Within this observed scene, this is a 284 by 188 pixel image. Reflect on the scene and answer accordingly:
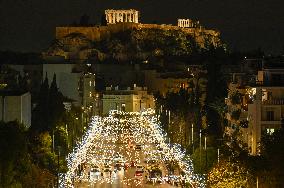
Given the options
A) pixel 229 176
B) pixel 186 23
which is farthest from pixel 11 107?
pixel 186 23

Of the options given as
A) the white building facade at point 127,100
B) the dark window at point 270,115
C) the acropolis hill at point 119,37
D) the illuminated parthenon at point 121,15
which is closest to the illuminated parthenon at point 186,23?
the acropolis hill at point 119,37

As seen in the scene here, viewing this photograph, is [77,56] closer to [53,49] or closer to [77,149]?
Result: [53,49]

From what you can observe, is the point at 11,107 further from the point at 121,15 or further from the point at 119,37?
the point at 121,15

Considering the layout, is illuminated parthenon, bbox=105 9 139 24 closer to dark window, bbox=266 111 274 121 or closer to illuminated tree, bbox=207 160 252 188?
dark window, bbox=266 111 274 121

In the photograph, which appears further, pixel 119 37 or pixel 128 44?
pixel 119 37

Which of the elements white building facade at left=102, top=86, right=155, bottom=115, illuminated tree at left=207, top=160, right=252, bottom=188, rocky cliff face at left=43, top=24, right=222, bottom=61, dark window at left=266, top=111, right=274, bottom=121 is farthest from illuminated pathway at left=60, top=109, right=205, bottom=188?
rocky cliff face at left=43, top=24, right=222, bottom=61

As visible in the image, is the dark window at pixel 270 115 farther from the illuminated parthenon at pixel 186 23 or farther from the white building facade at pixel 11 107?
the illuminated parthenon at pixel 186 23
